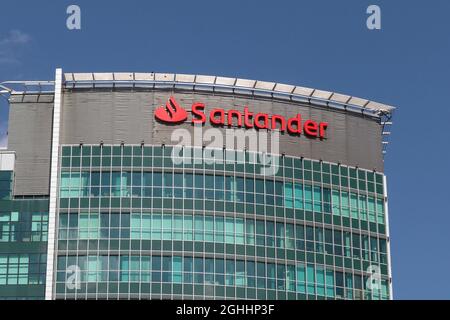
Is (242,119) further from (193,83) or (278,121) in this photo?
(193,83)

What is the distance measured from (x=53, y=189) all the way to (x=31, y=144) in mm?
→ 6365

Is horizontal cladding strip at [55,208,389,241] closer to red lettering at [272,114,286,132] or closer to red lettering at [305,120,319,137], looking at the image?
red lettering at [305,120,319,137]

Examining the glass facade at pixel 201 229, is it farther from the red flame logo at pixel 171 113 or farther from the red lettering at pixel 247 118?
the red flame logo at pixel 171 113

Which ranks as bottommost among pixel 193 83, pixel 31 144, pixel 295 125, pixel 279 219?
pixel 279 219

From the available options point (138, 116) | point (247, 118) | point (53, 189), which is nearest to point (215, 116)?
point (247, 118)

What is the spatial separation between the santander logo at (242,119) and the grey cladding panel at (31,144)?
12559mm

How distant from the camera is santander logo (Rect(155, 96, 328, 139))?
394ft

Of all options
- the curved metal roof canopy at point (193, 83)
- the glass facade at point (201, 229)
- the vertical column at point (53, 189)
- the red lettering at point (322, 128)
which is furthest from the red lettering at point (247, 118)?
the vertical column at point (53, 189)

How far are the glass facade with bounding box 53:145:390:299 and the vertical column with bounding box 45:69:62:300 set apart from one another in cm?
75

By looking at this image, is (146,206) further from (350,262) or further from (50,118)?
(350,262)

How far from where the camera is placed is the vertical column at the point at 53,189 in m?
114

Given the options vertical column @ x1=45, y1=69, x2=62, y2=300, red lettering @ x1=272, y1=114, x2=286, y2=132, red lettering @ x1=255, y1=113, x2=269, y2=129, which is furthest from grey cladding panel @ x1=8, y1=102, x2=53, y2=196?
red lettering @ x1=272, y1=114, x2=286, y2=132

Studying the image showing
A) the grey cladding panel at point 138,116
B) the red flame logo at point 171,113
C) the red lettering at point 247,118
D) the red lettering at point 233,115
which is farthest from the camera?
the red lettering at point 247,118

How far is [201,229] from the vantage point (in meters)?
117
